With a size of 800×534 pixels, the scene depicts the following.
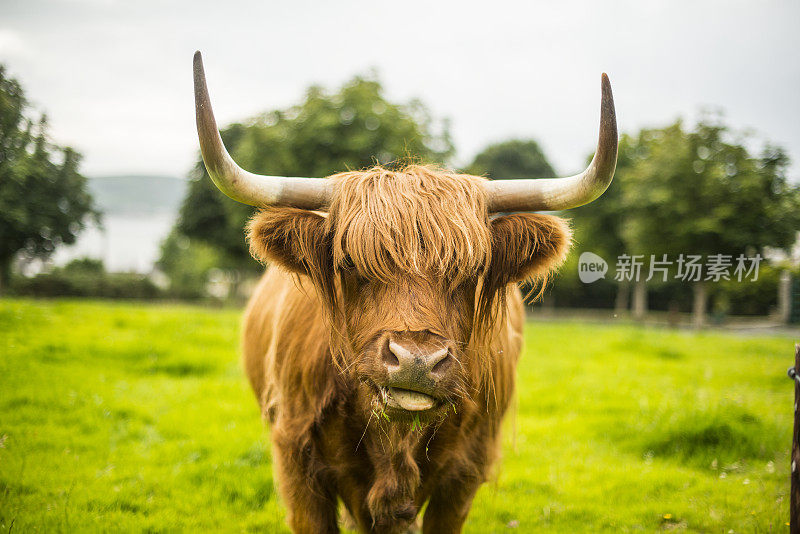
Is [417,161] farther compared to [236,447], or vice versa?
[236,447]

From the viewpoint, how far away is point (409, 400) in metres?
2.17

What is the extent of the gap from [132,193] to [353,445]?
3.30 metres

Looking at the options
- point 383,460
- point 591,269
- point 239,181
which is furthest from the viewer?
point 591,269

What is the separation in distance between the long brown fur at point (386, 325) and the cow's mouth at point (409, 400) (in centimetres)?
11

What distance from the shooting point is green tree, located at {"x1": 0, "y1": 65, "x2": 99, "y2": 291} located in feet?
11.5

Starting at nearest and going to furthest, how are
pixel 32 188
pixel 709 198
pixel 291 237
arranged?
1. pixel 291 237
2. pixel 32 188
3. pixel 709 198

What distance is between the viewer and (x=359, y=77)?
21.3 metres

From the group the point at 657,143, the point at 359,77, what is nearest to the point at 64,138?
the point at 359,77

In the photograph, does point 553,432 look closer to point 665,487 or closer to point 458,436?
point 665,487

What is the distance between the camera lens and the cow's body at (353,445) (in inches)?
112

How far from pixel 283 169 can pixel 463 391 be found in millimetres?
18679

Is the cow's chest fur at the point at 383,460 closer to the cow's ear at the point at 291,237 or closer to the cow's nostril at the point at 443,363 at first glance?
the cow's nostril at the point at 443,363

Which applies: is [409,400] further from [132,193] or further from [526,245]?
[132,193]

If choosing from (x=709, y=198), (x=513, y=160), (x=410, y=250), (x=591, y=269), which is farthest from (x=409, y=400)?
(x=513, y=160)
